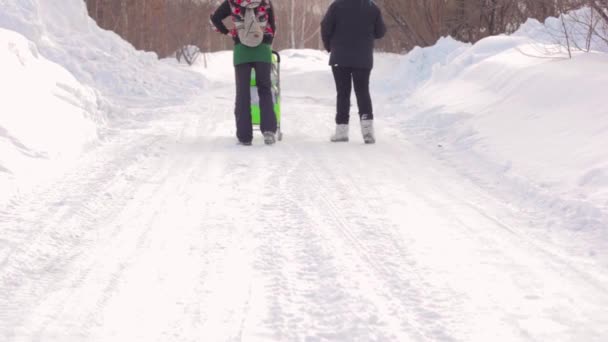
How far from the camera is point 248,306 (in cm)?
318

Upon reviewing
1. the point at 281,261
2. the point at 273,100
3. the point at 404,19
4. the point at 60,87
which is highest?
the point at 404,19

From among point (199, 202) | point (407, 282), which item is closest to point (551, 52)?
point (199, 202)

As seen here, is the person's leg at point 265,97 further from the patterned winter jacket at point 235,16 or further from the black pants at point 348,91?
the black pants at point 348,91

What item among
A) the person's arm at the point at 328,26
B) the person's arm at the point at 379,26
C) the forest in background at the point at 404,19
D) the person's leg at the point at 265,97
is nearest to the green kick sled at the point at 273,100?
the person's leg at the point at 265,97

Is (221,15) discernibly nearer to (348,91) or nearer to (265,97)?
(265,97)

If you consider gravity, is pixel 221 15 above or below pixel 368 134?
above

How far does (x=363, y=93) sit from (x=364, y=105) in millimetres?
155

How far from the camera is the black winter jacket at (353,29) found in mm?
7863

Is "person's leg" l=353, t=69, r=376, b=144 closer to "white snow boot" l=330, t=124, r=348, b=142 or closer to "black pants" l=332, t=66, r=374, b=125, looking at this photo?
"black pants" l=332, t=66, r=374, b=125

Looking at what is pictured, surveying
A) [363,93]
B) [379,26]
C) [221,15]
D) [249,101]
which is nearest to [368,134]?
[363,93]

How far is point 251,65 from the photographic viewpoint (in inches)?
300

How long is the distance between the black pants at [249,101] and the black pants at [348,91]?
840 mm

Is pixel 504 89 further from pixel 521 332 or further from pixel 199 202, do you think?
pixel 521 332

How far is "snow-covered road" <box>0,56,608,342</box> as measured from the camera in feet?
9.78
